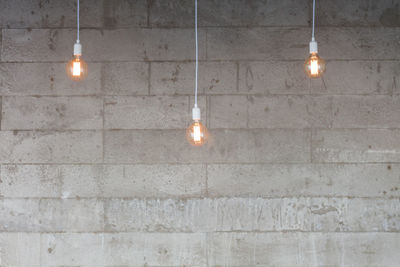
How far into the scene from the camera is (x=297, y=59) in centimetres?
378

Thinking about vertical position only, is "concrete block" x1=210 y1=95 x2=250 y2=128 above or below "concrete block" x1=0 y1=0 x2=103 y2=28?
below

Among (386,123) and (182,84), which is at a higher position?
(182,84)

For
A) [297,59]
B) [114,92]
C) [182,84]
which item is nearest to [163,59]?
[182,84]

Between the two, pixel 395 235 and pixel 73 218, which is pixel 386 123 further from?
pixel 73 218

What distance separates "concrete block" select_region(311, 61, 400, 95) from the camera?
3744 mm

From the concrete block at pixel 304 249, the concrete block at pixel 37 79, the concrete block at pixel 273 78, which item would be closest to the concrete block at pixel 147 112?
the concrete block at pixel 37 79

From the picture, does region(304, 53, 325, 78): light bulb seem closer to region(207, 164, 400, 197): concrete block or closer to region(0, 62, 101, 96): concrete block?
region(207, 164, 400, 197): concrete block

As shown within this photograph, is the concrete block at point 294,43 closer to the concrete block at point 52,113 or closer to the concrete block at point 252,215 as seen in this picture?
the concrete block at point 52,113

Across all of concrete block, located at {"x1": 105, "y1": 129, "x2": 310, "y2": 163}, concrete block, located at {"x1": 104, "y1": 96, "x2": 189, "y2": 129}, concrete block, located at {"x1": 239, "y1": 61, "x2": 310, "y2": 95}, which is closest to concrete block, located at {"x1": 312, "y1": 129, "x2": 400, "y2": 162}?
concrete block, located at {"x1": 105, "y1": 129, "x2": 310, "y2": 163}

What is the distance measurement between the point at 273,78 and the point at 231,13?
31.2 inches

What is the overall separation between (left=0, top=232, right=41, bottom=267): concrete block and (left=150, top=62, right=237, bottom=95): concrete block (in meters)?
1.93

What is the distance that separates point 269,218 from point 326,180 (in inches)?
26.9

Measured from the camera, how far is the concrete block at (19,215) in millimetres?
3775

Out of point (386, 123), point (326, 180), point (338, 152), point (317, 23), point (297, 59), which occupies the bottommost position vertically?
point (326, 180)
